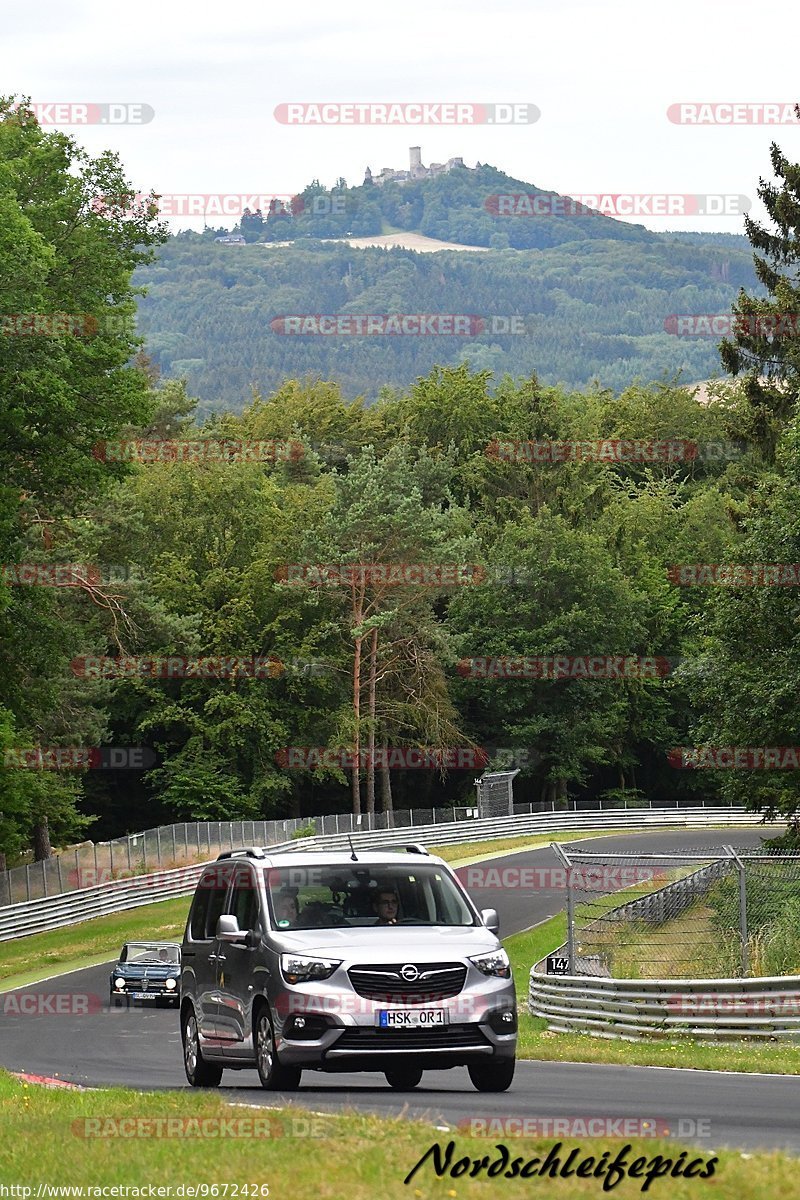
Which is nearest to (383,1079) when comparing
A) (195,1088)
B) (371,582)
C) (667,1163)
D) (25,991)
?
(195,1088)

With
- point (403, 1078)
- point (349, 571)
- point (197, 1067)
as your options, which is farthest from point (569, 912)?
point (349, 571)

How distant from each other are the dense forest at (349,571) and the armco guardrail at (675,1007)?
521 inches

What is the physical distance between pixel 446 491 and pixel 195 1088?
263 feet

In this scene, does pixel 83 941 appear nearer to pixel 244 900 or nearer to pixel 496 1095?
pixel 244 900

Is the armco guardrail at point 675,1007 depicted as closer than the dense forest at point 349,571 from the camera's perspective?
Yes

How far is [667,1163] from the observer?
8.55 metres

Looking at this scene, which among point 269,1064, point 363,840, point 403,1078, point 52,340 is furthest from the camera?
point 363,840

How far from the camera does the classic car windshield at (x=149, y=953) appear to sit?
34.6 metres

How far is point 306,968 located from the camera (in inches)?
525

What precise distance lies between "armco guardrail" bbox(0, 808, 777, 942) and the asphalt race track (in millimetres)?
6968

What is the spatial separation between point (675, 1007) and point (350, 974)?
919 centimetres

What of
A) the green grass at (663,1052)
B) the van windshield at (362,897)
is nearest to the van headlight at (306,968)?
the van windshield at (362,897)

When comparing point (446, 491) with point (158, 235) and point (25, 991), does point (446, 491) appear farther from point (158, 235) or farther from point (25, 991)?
point (25, 991)

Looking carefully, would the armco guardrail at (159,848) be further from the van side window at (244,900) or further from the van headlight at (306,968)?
the van headlight at (306,968)
